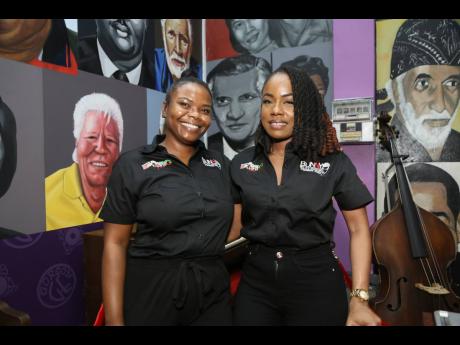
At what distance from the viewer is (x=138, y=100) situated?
8.65ft

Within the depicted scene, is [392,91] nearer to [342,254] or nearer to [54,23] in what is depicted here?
[342,254]

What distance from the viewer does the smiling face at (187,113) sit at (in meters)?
1.39

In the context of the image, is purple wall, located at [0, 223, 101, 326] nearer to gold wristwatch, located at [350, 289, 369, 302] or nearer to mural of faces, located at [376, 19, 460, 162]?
gold wristwatch, located at [350, 289, 369, 302]

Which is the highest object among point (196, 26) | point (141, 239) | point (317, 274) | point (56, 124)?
point (196, 26)

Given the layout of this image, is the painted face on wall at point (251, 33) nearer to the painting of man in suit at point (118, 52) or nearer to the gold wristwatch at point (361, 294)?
the painting of man in suit at point (118, 52)

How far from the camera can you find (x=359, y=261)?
1.27m

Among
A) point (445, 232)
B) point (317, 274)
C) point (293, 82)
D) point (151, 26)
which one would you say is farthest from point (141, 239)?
point (151, 26)

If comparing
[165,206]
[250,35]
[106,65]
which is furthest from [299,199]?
[250,35]

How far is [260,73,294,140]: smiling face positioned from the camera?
1385 mm

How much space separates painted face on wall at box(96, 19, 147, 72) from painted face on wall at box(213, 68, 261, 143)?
3.33ft

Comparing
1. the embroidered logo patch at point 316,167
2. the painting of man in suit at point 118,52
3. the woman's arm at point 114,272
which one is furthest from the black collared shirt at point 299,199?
the painting of man in suit at point 118,52

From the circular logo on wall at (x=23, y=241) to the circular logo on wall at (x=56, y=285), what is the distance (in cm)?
20

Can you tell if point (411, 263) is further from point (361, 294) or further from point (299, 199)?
point (299, 199)

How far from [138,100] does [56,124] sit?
2.63 feet
